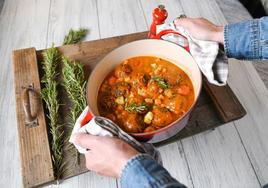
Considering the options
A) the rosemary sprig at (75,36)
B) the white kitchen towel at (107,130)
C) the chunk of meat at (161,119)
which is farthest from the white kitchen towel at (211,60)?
the rosemary sprig at (75,36)

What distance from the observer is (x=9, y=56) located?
1.36 m

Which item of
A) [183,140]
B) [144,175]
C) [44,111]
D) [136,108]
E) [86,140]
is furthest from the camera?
[183,140]

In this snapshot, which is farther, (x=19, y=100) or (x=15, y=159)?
(x=15, y=159)

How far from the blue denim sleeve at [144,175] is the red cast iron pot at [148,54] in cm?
15

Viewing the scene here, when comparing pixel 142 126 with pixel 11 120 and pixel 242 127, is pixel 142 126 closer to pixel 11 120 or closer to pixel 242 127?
pixel 242 127

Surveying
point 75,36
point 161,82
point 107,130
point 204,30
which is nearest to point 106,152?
point 107,130

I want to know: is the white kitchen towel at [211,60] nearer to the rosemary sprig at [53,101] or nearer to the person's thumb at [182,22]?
the person's thumb at [182,22]

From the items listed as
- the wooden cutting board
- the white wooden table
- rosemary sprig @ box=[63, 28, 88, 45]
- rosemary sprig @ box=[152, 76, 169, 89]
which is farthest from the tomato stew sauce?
rosemary sprig @ box=[63, 28, 88, 45]

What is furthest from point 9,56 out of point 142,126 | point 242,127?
point 242,127

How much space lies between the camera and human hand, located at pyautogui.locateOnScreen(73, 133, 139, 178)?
0.62 m

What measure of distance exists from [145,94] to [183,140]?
0.34 meters

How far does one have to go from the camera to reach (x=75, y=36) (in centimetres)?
136

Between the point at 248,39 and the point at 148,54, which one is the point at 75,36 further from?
the point at 248,39

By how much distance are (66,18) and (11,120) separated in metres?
0.67
